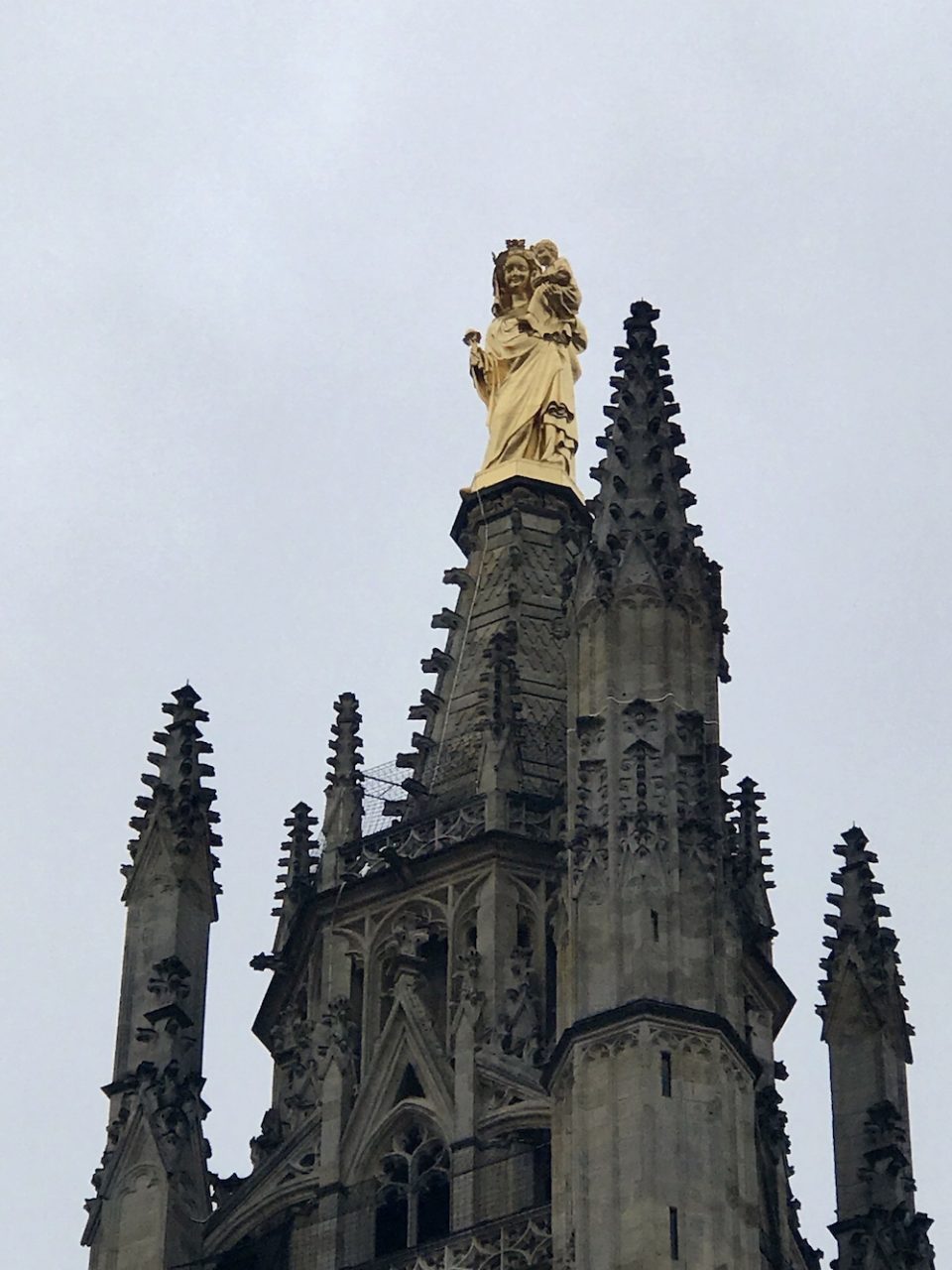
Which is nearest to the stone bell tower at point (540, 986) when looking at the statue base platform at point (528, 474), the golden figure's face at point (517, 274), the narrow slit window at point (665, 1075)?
the narrow slit window at point (665, 1075)

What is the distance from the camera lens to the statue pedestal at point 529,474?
214 ft

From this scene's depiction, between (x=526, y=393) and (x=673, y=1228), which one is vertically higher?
(x=526, y=393)

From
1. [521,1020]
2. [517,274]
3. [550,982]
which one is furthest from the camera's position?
[517,274]

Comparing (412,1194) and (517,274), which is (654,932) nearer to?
(412,1194)

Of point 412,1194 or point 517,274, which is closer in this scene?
point 412,1194

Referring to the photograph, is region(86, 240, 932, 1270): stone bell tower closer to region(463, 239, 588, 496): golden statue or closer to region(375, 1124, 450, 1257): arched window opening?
region(375, 1124, 450, 1257): arched window opening

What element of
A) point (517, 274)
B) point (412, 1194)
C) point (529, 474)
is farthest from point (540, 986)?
point (517, 274)

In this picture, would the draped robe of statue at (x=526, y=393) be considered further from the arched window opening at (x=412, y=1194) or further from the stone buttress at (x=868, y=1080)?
the arched window opening at (x=412, y=1194)

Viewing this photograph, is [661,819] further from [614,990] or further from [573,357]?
[573,357]

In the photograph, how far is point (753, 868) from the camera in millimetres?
60719

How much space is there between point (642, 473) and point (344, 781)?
5.35m

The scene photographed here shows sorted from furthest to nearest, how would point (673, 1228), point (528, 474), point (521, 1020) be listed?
point (528, 474)
point (521, 1020)
point (673, 1228)

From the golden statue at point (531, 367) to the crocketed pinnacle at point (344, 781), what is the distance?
4.31 metres

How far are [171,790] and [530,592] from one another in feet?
19.6
